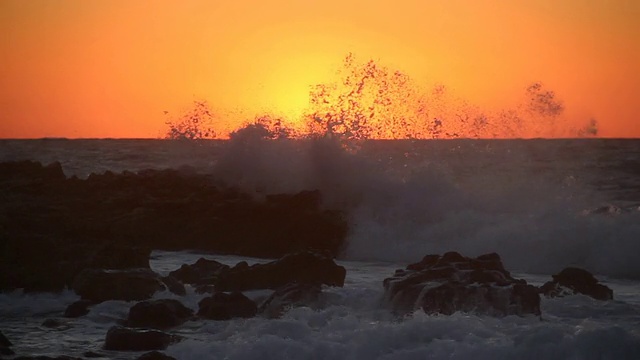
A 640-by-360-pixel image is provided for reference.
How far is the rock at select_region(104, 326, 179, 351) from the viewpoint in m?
10.0

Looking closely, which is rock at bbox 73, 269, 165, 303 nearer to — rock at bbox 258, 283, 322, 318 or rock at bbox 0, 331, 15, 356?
rock at bbox 258, 283, 322, 318

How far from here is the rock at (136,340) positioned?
395 inches

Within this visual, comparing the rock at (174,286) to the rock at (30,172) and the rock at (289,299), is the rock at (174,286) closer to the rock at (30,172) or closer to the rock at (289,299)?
the rock at (289,299)

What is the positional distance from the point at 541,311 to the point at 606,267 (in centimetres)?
671

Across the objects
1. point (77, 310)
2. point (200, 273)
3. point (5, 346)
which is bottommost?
point (5, 346)

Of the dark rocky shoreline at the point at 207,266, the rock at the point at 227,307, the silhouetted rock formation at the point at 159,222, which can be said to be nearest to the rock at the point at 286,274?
the dark rocky shoreline at the point at 207,266

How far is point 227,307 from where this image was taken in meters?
11.8

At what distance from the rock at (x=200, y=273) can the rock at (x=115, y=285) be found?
4.17ft

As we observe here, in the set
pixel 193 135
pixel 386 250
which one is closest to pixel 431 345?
pixel 386 250

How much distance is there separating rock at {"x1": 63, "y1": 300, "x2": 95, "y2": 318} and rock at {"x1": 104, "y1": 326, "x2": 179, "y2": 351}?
183cm

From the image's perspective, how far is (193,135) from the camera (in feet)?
120

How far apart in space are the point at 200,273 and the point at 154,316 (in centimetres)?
347

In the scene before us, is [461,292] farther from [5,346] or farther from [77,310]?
[5,346]

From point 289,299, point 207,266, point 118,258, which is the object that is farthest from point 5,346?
point 207,266
